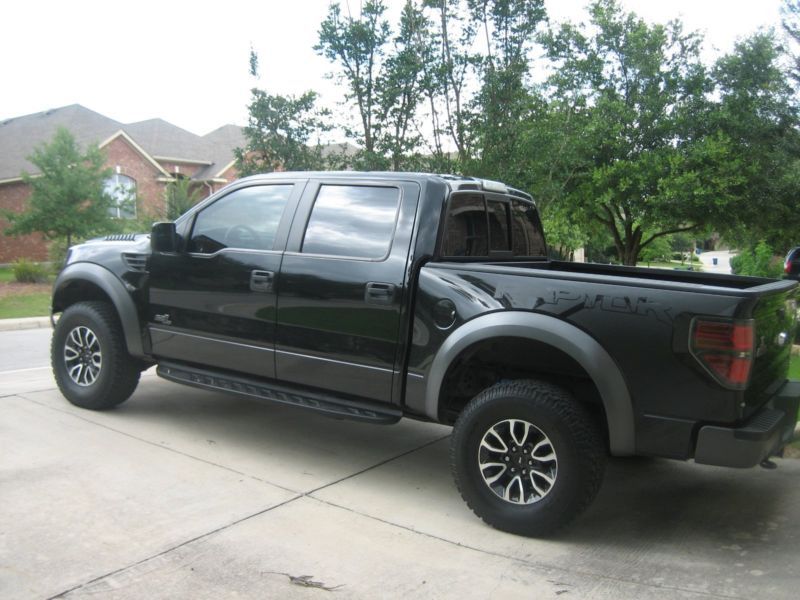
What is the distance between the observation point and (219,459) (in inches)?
188

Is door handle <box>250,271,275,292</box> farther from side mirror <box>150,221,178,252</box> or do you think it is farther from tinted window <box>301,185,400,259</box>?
side mirror <box>150,221,178,252</box>

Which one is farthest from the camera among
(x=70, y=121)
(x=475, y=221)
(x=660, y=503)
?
(x=70, y=121)

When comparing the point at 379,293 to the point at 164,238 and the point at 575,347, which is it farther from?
the point at 164,238

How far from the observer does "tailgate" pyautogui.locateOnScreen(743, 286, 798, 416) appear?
3.39 metres

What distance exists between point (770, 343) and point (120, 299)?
4.52 m

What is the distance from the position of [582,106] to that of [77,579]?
18054 millimetres

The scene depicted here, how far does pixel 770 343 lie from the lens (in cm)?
365

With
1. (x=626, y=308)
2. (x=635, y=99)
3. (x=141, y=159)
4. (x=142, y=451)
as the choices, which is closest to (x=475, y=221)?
(x=626, y=308)

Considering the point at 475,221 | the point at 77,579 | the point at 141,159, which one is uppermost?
the point at 141,159

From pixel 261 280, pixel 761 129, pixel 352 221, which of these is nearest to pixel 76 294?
pixel 261 280

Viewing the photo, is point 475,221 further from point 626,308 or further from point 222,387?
point 222,387

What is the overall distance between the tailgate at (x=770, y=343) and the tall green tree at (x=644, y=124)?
50.8ft

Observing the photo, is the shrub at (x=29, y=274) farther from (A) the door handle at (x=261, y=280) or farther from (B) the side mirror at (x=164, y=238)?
(A) the door handle at (x=261, y=280)

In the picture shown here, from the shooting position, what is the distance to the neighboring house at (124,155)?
101ft
